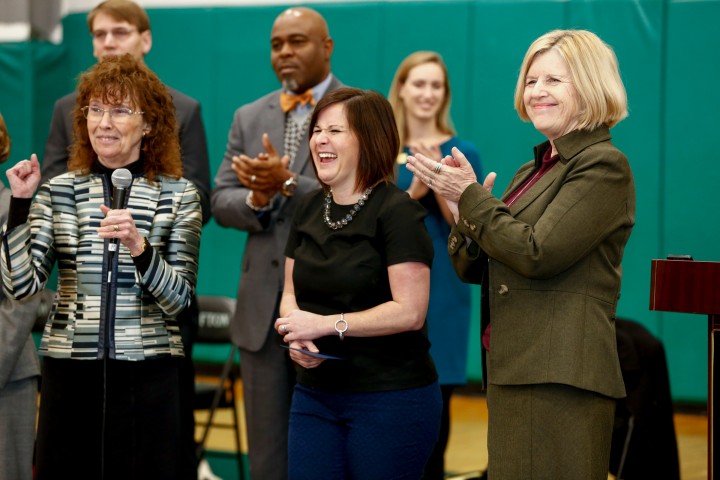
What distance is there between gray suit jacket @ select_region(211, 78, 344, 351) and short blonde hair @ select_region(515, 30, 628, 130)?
1.39 metres

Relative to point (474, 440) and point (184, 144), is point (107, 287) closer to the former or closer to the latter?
point (184, 144)

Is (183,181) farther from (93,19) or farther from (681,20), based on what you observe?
(681,20)

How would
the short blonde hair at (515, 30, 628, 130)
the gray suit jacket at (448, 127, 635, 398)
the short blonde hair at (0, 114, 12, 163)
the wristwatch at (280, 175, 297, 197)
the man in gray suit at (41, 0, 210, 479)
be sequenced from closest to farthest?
the gray suit jacket at (448, 127, 635, 398) < the short blonde hair at (515, 30, 628, 130) < the short blonde hair at (0, 114, 12, 163) < the wristwatch at (280, 175, 297, 197) < the man in gray suit at (41, 0, 210, 479)

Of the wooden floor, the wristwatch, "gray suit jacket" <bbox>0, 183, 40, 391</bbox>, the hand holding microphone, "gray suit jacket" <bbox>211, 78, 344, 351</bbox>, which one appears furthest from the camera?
the wooden floor

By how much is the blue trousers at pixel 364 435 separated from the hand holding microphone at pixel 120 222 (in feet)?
2.23

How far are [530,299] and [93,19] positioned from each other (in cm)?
258

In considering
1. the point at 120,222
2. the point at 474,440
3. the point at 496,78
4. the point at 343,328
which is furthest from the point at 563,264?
the point at 496,78

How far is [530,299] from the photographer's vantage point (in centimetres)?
247

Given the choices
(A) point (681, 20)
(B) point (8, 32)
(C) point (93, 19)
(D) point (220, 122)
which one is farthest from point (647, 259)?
(B) point (8, 32)

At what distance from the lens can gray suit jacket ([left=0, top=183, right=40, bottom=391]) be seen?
10.2 feet

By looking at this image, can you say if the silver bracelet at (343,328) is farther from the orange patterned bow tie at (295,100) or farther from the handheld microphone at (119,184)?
the orange patterned bow tie at (295,100)

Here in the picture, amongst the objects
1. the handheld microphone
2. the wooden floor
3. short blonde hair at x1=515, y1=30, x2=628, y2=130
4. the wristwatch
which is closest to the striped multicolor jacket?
the handheld microphone

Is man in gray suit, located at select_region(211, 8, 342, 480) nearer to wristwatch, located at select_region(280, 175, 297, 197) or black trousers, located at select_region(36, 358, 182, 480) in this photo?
wristwatch, located at select_region(280, 175, 297, 197)

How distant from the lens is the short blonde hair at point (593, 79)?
2.49 metres
